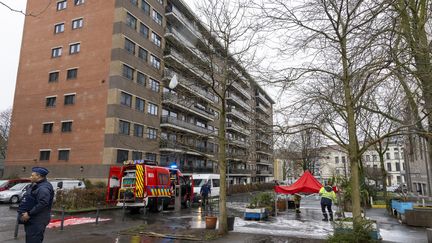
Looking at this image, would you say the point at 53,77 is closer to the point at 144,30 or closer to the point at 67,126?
the point at 67,126

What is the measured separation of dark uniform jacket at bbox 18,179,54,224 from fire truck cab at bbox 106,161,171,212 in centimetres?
1298

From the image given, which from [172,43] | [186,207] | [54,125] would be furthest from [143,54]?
[172,43]

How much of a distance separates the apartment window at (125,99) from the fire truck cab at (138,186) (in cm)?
1488

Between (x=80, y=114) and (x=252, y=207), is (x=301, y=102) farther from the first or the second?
(x=80, y=114)

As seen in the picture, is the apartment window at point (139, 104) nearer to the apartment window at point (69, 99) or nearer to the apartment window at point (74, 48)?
the apartment window at point (69, 99)

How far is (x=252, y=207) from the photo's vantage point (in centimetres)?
1842

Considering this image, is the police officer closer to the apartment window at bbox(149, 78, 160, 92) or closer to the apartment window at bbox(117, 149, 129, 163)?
the apartment window at bbox(117, 149, 129, 163)

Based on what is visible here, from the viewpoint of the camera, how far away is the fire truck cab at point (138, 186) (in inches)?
810

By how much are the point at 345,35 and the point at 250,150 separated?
4.93 metres

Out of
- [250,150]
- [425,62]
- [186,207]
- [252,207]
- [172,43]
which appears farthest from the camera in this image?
[186,207]

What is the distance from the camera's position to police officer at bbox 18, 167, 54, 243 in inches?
264

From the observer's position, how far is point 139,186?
20.6 m

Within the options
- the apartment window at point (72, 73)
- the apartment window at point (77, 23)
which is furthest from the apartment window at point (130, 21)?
the apartment window at point (72, 73)

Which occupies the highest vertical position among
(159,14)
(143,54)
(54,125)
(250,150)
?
(159,14)
